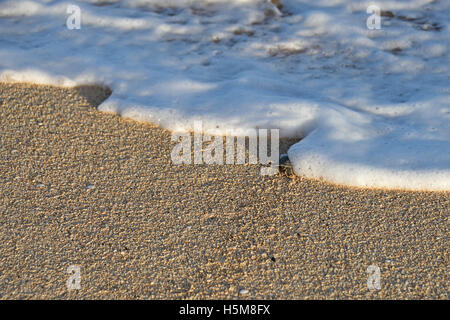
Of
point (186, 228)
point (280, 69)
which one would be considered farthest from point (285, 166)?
point (280, 69)

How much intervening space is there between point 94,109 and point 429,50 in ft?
8.11

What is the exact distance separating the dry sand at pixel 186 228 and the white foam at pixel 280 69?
0.23 metres

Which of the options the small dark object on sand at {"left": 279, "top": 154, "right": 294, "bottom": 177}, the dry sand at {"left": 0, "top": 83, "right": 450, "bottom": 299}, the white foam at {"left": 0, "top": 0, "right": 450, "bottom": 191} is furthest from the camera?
the white foam at {"left": 0, "top": 0, "right": 450, "bottom": 191}

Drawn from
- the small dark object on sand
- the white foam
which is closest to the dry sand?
the small dark object on sand

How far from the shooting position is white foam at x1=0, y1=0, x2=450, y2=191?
2672 millimetres

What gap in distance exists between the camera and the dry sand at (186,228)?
1.99m

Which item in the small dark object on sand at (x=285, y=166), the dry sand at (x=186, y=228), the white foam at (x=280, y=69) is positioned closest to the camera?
the dry sand at (x=186, y=228)

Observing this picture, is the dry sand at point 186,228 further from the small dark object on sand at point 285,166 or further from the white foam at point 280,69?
the white foam at point 280,69

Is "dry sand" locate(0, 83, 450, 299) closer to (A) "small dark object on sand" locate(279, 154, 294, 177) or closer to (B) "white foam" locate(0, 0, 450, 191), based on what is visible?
(A) "small dark object on sand" locate(279, 154, 294, 177)

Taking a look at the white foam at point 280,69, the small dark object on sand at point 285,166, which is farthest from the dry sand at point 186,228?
the white foam at point 280,69

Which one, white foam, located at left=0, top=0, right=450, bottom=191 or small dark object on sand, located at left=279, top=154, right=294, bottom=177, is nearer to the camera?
small dark object on sand, located at left=279, top=154, right=294, bottom=177

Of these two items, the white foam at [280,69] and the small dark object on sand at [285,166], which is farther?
the white foam at [280,69]

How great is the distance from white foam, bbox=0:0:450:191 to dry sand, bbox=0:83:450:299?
231mm

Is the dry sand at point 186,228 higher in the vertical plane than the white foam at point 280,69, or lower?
lower
